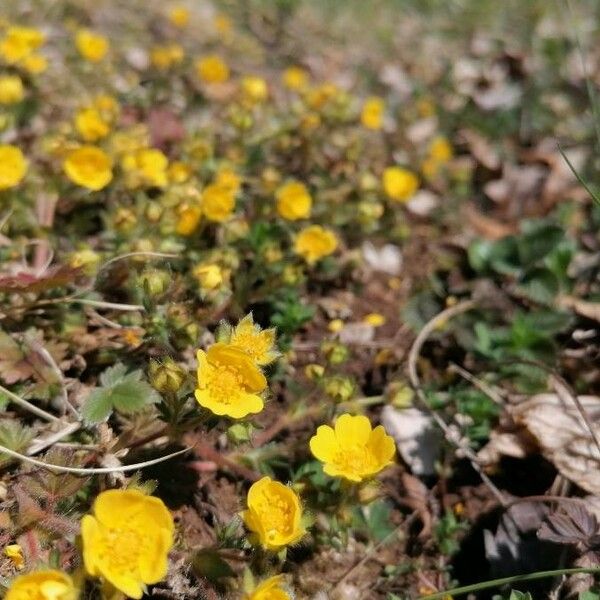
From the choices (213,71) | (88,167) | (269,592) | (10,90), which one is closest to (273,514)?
(269,592)

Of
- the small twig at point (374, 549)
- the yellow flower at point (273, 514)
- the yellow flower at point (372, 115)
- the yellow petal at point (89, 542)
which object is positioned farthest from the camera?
the yellow flower at point (372, 115)

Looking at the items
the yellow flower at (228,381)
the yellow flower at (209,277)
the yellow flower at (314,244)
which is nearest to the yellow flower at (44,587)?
the yellow flower at (228,381)

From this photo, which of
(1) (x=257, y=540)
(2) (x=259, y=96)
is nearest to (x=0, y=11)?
(2) (x=259, y=96)

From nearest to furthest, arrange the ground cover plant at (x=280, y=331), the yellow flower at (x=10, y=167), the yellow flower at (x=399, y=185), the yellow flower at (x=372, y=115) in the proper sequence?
the ground cover plant at (x=280, y=331)
the yellow flower at (x=10, y=167)
the yellow flower at (x=399, y=185)
the yellow flower at (x=372, y=115)

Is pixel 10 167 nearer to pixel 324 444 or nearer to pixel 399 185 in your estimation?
pixel 324 444

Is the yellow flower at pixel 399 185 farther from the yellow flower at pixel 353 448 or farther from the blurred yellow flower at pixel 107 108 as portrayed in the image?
the yellow flower at pixel 353 448

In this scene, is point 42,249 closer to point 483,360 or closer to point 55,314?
point 55,314
